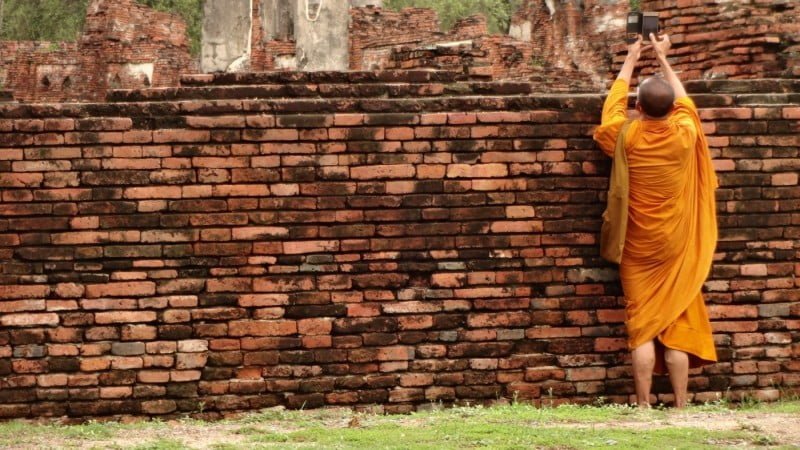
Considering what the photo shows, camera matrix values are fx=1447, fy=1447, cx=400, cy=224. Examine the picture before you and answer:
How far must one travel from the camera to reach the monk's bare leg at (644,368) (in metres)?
7.10

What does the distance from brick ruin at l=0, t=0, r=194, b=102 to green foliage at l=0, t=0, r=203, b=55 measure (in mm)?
8137

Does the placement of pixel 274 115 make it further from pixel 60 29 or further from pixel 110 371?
pixel 60 29

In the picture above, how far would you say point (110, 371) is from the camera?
7.09 meters

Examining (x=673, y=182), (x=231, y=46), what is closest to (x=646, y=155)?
(x=673, y=182)

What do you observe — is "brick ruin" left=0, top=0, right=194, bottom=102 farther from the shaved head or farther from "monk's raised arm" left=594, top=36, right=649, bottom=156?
the shaved head

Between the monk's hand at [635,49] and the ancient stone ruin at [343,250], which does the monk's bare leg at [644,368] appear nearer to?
the ancient stone ruin at [343,250]

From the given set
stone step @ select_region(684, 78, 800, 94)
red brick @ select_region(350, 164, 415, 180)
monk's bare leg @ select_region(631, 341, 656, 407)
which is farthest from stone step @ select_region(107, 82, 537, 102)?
monk's bare leg @ select_region(631, 341, 656, 407)

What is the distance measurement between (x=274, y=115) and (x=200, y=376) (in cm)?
134

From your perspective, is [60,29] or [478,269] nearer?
[478,269]

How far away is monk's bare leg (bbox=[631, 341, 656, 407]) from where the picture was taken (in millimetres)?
7102

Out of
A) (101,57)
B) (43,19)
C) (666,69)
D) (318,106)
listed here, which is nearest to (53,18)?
(43,19)

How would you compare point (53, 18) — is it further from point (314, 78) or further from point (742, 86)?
point (742, 86)

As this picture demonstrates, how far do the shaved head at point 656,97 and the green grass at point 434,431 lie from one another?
1441mm

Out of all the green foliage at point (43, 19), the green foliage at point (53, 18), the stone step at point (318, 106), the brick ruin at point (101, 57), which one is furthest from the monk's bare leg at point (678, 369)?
the green foliage at point (43, 19)
